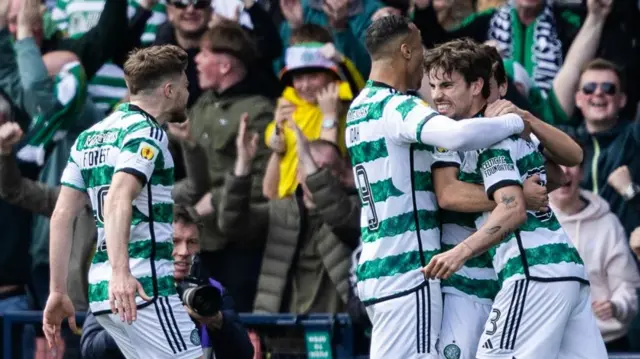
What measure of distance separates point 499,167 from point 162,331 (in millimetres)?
1842

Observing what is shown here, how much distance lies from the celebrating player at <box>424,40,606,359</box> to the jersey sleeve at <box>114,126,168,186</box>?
53.6 inches

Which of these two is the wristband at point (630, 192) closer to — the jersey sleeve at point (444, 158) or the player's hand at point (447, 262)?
the jersey sleeve at point (444, 158)

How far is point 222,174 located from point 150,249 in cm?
372

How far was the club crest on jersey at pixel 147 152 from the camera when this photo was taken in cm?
746

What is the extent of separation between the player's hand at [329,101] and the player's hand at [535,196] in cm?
375

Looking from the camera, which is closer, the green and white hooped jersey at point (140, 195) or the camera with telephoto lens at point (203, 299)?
the green and white hooped jersey at point (140, 195)

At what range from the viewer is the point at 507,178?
715 centimetres

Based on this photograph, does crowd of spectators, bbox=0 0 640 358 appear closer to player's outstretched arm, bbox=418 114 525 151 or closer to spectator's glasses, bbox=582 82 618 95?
spectator's glasses, bbox=582 82 618 95

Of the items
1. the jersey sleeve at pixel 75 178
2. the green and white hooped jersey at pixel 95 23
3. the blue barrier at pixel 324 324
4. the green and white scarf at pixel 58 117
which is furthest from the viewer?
the green and white hooped jersey at pixel 95 23

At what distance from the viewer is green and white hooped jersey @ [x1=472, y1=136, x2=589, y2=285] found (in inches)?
286

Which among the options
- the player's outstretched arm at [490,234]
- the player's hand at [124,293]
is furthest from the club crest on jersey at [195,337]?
the player's outstretched arm at [490,234]

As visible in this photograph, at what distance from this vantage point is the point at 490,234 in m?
7.00

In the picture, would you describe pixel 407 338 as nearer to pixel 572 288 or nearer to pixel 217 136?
pixel 572 288

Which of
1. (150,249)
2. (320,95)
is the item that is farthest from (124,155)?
(320,95)
